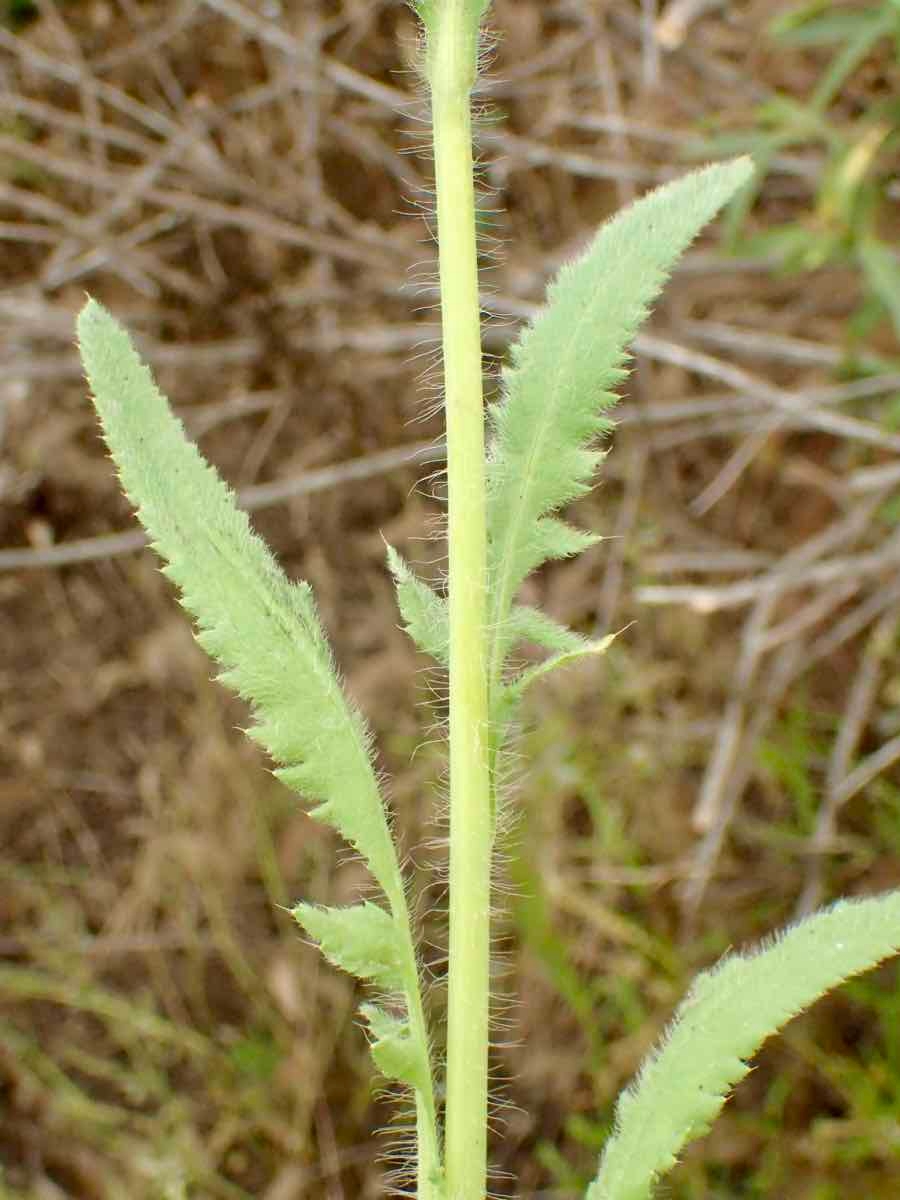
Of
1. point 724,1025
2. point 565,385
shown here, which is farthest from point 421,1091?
point 565,385

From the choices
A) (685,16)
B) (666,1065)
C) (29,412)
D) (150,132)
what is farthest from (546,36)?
(666,1065)

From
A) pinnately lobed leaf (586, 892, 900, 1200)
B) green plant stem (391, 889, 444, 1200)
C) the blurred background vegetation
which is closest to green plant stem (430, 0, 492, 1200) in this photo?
green plant stem (391, 889, 444, 1200)

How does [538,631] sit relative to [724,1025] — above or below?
above

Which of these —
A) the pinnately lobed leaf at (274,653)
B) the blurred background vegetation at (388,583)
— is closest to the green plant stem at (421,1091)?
the pinnately lobed leaf at (274,653)

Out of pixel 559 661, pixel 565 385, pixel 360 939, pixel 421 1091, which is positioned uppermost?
pixel 565 385

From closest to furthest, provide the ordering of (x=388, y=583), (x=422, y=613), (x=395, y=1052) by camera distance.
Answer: (x=395, y=1052) < (x=422, y=613) < (x=388, y=583)

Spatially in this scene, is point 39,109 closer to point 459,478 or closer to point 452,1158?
point 459,478

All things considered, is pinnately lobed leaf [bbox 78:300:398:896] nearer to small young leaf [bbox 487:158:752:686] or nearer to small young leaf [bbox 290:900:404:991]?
small young leaf [bbox 290:900:404:991]

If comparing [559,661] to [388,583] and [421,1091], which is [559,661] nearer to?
[421,1091]
